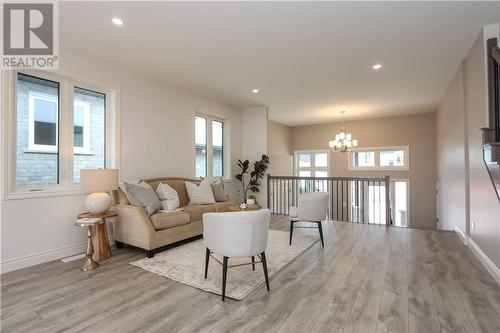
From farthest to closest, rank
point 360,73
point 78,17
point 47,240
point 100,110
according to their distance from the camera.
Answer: point 360,73
point 100,110
point 47,240
point 78,17

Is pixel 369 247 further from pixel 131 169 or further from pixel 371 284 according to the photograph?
pixel 131 169

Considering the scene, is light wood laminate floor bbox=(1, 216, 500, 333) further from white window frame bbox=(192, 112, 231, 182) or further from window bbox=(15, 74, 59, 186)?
white window frame bbox=(192, 112, 231, 182)

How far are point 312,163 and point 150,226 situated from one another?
698 cm

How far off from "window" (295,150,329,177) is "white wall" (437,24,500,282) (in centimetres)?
433

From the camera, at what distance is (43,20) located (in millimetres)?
2730

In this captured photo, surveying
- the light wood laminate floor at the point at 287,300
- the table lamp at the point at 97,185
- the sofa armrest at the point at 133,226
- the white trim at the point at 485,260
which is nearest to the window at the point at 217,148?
the sofa armrest at the point at 133,226

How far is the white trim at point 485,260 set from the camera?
8.43 feet

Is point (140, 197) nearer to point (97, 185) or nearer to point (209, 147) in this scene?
point (97, 185)

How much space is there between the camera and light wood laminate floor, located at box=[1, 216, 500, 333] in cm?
188

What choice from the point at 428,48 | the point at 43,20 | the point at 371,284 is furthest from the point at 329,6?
the point at 43,20

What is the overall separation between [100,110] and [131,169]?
1042mm

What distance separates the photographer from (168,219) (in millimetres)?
3449

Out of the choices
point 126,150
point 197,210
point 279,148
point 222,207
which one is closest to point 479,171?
point 222,207

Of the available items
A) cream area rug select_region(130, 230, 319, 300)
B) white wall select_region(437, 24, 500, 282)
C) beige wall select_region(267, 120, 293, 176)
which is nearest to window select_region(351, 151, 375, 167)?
beige wall select_region(267, 120, 293, 176)
